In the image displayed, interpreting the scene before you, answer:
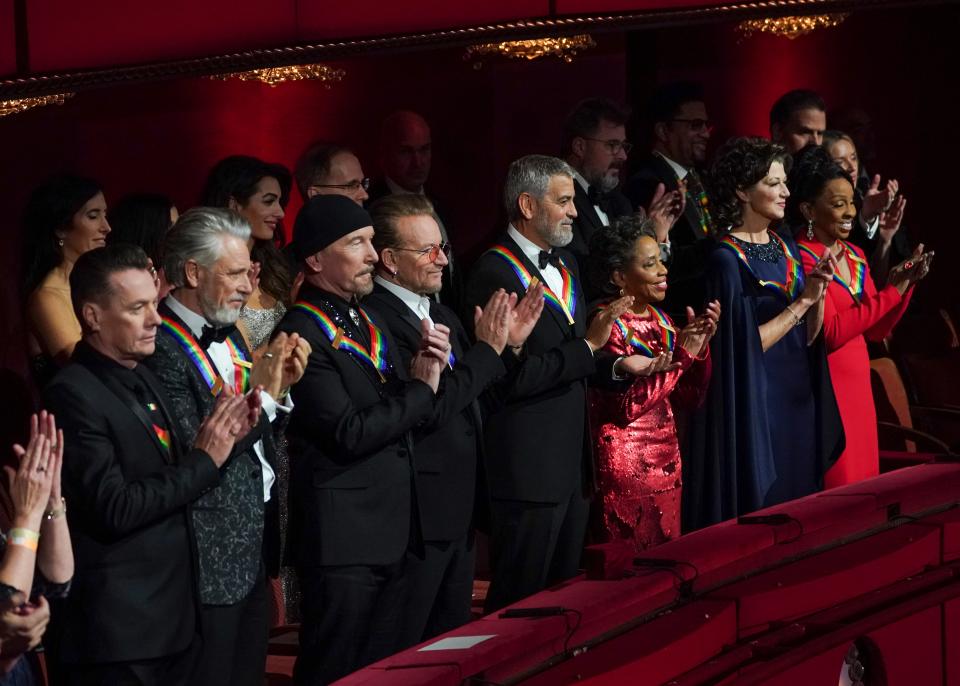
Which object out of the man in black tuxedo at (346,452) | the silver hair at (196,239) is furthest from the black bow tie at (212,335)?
the man in black tuxedo at (346,452)

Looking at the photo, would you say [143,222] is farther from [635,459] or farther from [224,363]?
[635,459]

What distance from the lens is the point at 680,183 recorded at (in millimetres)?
5477

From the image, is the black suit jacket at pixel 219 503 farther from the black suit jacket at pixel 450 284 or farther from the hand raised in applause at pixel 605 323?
the black suit jacket at pixel 450 284

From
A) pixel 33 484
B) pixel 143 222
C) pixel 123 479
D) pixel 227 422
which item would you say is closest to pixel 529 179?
pixel 143 222

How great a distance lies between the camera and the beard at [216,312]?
3574 mm

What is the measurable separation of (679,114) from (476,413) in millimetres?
2000

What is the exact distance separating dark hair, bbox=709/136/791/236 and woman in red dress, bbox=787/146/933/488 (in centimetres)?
21

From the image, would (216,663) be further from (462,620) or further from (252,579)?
(462,620)

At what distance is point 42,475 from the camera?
2.90m

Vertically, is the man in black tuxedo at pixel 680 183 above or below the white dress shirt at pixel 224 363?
above

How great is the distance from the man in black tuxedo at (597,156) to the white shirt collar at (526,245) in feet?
2.25

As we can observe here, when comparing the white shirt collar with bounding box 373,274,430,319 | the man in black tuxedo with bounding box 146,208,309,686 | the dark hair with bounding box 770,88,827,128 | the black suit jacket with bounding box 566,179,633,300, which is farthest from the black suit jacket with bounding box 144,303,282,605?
the dark hair with bounding box 770,88,827,128

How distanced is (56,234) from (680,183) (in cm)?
207

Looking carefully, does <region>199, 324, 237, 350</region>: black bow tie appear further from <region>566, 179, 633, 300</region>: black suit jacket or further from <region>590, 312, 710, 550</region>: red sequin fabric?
<region>566, 179, 633, 300</region>: black suit jacket
